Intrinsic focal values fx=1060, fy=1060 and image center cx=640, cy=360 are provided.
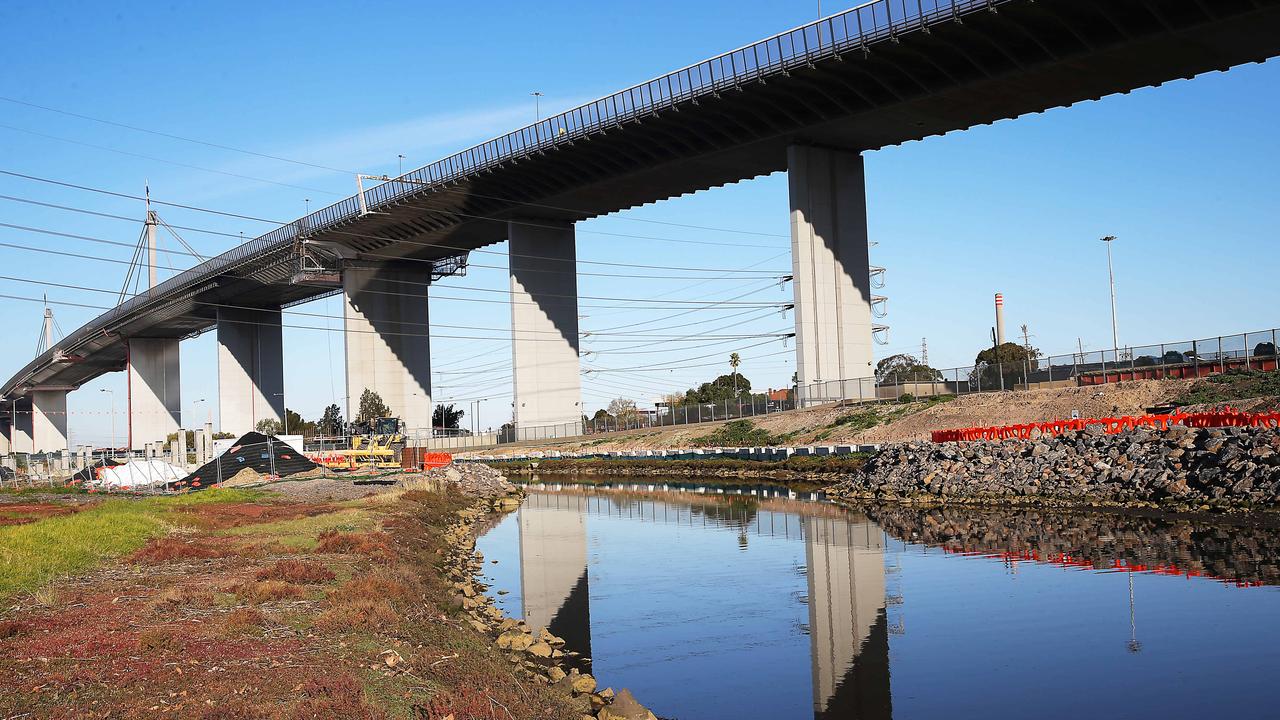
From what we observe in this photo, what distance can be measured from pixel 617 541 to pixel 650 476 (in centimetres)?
4024

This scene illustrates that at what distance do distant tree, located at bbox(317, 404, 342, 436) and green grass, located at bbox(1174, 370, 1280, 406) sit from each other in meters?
122

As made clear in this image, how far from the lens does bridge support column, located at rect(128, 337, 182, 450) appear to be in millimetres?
166375

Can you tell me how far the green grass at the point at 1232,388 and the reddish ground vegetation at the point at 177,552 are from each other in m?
46.2

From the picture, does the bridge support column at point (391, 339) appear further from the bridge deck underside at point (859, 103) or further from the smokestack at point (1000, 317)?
the smokestack at point (1000, 317)

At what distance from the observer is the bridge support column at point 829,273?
81.8 metres

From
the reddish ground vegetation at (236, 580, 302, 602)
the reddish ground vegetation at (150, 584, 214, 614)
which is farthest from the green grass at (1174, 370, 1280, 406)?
the reddish ground vegetation at (150, 584, 214, 614)

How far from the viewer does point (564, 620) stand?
2473 centimetres

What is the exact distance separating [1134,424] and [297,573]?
38.1 metres

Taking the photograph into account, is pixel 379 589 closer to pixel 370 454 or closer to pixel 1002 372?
pixel 1002 372

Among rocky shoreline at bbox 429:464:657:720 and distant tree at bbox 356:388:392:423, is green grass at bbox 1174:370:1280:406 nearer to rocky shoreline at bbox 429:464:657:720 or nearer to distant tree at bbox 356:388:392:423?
rocky shoreline at bbox 429:464:657:720

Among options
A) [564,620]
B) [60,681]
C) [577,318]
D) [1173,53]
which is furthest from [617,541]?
[577,318]

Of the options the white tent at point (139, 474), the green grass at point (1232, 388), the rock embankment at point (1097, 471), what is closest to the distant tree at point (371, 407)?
the white tent at point (139, 474)

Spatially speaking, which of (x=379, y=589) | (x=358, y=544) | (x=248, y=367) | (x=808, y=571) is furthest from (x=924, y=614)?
(x=248, y=367)

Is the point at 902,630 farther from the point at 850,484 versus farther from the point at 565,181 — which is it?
the point at 565,181
